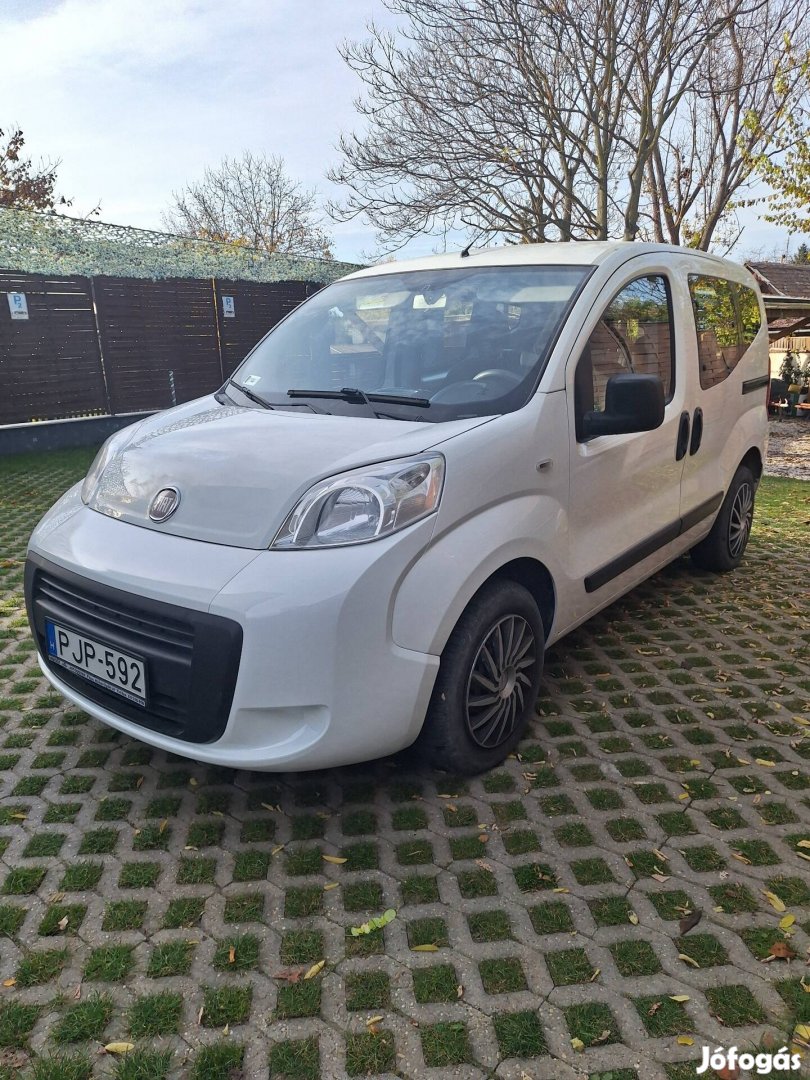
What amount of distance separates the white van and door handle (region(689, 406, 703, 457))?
0.13 m

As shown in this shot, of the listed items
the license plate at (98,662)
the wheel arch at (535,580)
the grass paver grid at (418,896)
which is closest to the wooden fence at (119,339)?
the grass paver grid at (418,896)

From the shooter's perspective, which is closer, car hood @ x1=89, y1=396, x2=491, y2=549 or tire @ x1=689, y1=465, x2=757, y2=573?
car hood @ x1=89, y1=396, x2=491, y2=549

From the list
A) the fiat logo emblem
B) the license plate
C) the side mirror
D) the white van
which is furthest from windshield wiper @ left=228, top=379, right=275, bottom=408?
the side mirror

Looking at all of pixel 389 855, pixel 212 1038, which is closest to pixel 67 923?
pixel 212 1038

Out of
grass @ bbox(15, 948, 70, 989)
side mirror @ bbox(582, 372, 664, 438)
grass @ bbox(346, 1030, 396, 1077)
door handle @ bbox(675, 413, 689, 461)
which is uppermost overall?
side mirror @ bbox(582, 372, 664, 438)

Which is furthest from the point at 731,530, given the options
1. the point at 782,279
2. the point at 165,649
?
the point at 782,279

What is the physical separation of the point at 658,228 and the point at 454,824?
17356mm

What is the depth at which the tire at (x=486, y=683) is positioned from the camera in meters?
2.42

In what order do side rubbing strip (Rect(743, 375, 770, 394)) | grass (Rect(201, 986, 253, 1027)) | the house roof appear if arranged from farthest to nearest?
the house roof
side rubbing strip (Rect(743, 375, 770, 394))
grass (Rect(201, 986, 253, 1027))

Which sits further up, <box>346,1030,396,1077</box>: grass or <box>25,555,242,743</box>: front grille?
<box>25,555,242,743</box>: front grille

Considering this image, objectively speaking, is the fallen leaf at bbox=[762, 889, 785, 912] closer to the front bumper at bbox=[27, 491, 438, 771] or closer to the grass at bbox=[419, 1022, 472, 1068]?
the grass at bbox=[419, 1022, 472, 1068]

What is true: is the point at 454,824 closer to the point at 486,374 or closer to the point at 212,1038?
the point at 212,1038

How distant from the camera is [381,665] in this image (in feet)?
7.15

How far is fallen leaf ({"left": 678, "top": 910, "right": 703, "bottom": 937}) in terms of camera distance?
2025 millimetres
